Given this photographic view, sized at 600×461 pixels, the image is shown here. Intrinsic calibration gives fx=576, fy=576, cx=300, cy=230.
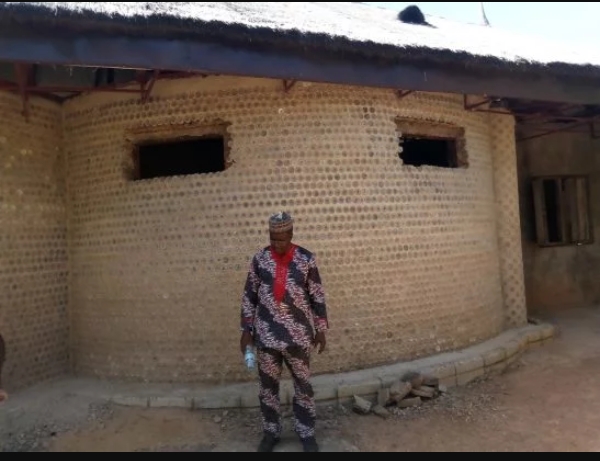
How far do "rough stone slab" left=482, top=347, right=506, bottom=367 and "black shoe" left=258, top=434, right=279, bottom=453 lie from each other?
2714 millimetres

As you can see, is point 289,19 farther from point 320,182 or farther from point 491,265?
point 491,265

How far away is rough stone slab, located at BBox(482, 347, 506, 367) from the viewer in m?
5.95

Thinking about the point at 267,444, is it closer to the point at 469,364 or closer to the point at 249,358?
the point at 249,358

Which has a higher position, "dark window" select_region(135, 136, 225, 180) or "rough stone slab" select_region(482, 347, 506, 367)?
"dark window" select_region(135, 136, 225, 180)

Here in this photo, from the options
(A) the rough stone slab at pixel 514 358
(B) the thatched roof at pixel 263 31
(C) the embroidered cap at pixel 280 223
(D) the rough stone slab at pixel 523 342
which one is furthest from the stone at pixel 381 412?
(B) the thatched roof at pixel 263 31

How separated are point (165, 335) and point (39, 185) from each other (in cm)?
204

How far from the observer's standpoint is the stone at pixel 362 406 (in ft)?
16.2

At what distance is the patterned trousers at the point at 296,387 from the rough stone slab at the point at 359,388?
3.08 ft

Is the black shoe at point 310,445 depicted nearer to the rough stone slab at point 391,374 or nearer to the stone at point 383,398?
the stone at point 383,398

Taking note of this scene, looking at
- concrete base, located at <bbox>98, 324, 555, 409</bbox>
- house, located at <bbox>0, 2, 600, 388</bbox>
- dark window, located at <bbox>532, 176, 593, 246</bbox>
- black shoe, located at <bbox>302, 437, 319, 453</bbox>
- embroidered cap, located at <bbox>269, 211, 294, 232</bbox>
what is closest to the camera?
embroidered cap, located at <bbox>269, 211, 294, 232</bbox>

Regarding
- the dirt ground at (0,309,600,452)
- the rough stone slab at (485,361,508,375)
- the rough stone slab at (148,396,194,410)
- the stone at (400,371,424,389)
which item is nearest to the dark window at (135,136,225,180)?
the rough stone slab at (148,396,194,410)

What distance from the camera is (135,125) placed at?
19.0 ft

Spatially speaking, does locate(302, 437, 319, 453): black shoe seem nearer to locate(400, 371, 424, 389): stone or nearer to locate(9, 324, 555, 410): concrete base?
locate(9, 324, 555, 410): concrete base

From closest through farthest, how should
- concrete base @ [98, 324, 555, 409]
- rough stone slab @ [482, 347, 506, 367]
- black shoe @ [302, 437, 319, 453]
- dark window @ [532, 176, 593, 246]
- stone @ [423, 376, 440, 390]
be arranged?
1. black shoe @ [302, 437, 319, 453]
2. concrete base @ [98, 324, 555, 409]
3. stone @ [423, 376, 440, 390]
4. rough stone slab @ [482, 347, 506, 367]
5. dark window @ [532, 176, 593, 246]
